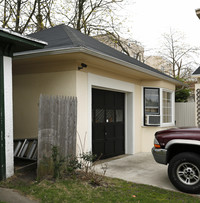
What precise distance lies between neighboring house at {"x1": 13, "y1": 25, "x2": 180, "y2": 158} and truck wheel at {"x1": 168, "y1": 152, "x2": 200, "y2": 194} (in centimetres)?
266

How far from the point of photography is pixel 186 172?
16.7 ft

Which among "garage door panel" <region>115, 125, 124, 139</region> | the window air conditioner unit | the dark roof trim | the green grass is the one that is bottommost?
the green grass

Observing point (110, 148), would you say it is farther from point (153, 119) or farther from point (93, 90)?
point (153, 119)

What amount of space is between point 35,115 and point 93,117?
1740 millimetres

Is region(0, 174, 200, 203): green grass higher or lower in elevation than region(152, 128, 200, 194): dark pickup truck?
lower

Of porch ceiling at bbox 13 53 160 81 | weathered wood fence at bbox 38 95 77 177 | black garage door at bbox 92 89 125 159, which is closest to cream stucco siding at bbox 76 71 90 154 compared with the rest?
porch ceiling at bbox 13 53 160 81

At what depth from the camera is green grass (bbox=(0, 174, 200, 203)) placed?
15.1 feet

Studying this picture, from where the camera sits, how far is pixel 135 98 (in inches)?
388

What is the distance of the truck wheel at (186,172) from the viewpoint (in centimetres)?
500

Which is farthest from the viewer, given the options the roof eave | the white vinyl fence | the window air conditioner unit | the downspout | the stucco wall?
the white vinyl fence

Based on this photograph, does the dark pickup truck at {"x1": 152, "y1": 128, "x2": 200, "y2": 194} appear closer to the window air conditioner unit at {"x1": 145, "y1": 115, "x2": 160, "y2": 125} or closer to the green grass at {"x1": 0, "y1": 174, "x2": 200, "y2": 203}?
the green grass at {"x1": 0, "y1": 174, "x2": 200, "y2": 203}

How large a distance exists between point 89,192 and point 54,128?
164 cm

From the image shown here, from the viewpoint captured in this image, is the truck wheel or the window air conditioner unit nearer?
the truck wheel

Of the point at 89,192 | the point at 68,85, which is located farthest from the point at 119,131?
the point at 89,192
